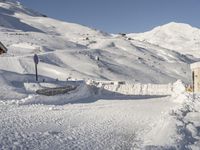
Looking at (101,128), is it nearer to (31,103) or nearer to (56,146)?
(56,146)

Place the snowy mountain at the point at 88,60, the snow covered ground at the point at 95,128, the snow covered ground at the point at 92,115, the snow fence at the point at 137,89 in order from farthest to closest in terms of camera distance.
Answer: the snowy mountain at the point at 88,60 < the snow fence at the point at 137,89 < the snow covered ground at the point at 92,115 < the snow covered ground at the point at 95,128

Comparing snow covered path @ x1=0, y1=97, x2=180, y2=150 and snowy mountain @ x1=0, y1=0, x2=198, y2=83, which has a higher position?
snowy mountain @ x1=0, y1=0, x2=198, y2=83

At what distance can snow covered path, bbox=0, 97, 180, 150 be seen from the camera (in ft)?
54.2

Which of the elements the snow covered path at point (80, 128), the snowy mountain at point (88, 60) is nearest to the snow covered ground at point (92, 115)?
the snow covered path at point (80, 128)

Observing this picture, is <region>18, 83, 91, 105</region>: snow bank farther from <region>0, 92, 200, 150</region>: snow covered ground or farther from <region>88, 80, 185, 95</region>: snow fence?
<region>88, 80, 185, 95</region>: snow fence

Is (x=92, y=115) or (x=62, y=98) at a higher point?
(x=62, y=98)

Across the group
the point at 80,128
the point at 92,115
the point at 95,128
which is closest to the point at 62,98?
the point at 92,115

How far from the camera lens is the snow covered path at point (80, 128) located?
54.2ft

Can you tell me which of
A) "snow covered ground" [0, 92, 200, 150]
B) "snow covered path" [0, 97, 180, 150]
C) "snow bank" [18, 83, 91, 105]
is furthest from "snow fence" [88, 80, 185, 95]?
"snow covered path" [0, 97, 180, 150]

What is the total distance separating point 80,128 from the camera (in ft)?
66.8

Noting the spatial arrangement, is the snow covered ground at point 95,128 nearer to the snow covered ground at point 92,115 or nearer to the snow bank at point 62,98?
the snow covered ground at point 92,115

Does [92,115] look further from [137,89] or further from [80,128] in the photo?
[137,89]

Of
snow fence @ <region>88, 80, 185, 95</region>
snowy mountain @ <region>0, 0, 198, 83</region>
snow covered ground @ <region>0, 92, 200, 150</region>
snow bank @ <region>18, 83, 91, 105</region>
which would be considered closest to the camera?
snow covered ground @ <region>0, 92, 200, 150</region>

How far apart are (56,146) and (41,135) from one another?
177cm
